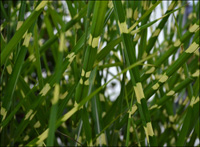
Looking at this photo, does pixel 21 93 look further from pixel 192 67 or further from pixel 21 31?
pixel 192 67

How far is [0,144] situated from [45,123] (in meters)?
0.08

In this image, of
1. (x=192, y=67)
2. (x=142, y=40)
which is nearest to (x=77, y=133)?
(x=142, y=40)

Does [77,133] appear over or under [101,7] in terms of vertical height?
under

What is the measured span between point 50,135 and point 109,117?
8.9 inches

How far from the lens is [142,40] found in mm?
389

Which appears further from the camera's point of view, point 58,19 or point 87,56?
point 58,19

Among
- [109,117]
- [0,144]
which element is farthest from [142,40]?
[0,144]

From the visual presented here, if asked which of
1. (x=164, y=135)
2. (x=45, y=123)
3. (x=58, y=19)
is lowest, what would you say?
(x=164, y=135)

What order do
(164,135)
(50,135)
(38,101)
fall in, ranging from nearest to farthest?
(50,135) < (38,101) < (164,135)

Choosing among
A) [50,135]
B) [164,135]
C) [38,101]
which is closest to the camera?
[50,135]

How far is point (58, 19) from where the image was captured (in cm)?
40

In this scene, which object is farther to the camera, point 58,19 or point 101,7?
point 58,19

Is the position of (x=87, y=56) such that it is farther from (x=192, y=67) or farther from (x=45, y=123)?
(x=192, y=67)

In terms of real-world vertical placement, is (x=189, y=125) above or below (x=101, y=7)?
below
